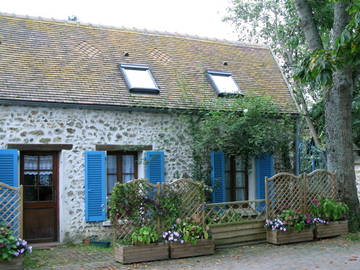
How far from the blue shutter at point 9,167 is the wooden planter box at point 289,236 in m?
5.43

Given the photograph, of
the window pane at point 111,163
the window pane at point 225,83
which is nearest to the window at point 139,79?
the window pane at point 111,163

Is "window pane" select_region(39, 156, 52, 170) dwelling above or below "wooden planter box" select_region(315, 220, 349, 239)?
above

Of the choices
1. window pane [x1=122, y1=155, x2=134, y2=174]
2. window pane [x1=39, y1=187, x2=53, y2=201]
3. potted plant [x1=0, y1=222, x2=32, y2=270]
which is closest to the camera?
potted plant [x1=0, y1=222, x2=32, y2=270]

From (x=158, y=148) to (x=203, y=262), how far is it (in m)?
3.83

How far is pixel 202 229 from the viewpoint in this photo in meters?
8.70

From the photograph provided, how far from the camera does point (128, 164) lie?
11.1 metres

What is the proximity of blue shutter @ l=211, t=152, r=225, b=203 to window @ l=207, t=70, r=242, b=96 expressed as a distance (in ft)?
5.93

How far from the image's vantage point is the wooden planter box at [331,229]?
10055 millimetres

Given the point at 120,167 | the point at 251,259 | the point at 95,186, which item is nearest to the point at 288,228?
the point at 251,259

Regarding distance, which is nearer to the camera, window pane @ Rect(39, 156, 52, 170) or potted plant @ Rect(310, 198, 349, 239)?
potted plant @ Rect(310, 198, 349, 239)

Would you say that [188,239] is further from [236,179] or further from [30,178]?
[236,179]

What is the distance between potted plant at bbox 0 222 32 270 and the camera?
7113mm

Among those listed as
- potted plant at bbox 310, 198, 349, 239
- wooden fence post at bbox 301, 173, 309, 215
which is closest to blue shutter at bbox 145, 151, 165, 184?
wooden fence post at bbox 301, 173, 309, 215

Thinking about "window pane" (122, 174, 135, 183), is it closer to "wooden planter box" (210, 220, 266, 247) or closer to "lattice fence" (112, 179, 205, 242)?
"lattice fence" (112, 179, 205, 242)
